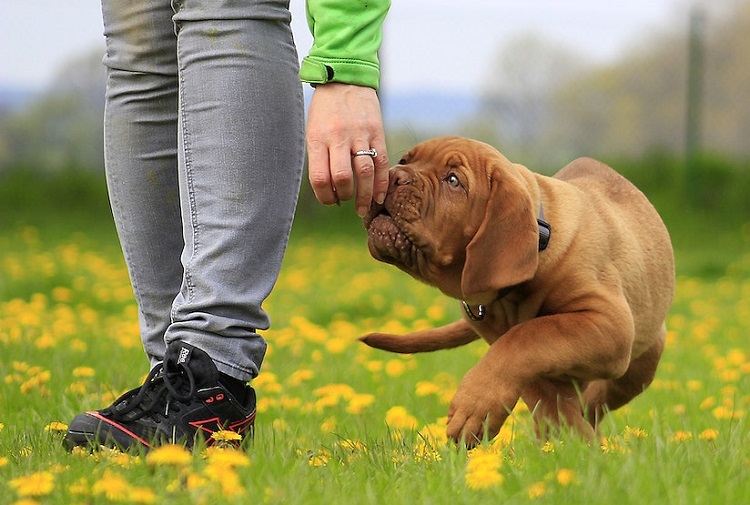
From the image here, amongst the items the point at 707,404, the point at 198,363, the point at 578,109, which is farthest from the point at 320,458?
the point at 578,109

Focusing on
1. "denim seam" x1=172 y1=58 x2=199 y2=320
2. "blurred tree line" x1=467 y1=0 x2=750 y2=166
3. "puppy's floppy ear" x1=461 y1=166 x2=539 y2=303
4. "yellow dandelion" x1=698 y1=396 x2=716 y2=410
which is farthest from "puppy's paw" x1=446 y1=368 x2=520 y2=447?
"blurred tree line" x1=467 y1=0 x2=750 y2=166

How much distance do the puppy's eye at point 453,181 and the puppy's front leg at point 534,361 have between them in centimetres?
42

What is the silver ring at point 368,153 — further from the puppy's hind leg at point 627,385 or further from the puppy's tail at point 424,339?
the puppy's hind leg at point 627,385

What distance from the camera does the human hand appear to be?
242cm

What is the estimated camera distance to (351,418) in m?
3.30

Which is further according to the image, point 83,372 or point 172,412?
point 83,372

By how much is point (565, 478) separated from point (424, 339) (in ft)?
4.22

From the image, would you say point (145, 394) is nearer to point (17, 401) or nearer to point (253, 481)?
point (253, 481)

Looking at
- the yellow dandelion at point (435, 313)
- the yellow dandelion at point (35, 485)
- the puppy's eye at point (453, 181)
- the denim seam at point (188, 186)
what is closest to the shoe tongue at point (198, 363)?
the denim seam at point (188, 186)

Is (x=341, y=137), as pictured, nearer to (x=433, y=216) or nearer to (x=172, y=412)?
(x=433, y=216)

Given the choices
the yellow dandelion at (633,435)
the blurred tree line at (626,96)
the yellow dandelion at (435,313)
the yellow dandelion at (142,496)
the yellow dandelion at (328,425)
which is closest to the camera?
the yellow dandelion at (142,496)

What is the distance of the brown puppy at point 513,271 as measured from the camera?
268 cm

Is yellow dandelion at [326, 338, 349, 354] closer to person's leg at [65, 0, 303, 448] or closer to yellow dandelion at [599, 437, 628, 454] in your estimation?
person's leg at [65, 0, 303, 448]

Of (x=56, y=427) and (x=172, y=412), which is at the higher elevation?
(x=172, y=412)
